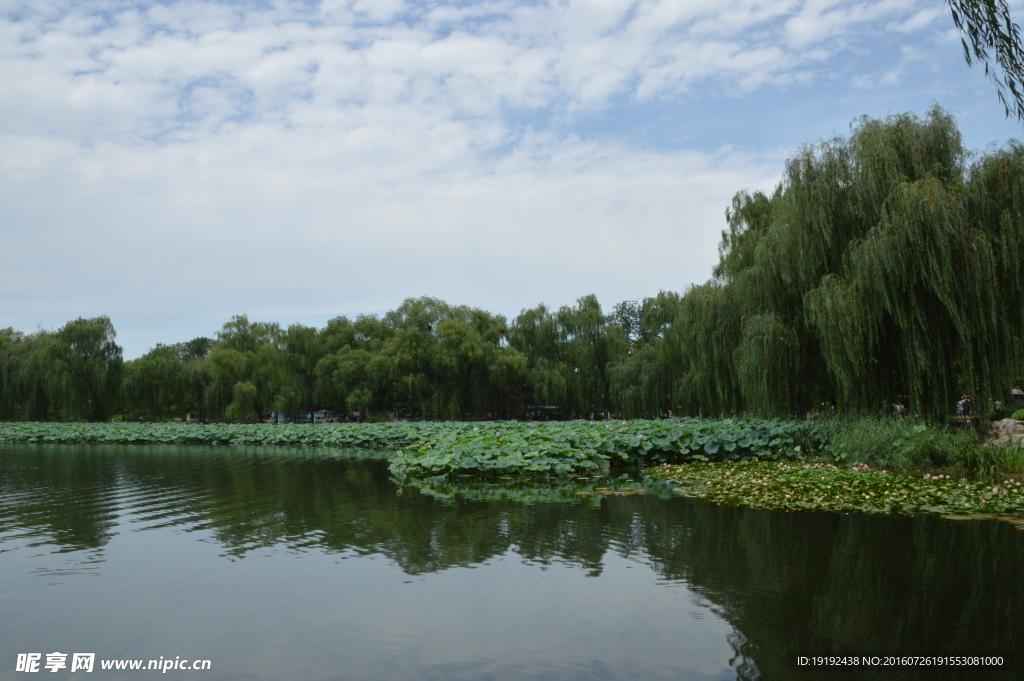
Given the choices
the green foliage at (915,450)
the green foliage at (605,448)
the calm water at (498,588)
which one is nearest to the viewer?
the calm water at (498,588)

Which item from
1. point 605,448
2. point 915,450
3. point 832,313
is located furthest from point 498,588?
point 832,313

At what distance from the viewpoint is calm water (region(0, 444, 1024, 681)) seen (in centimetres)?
381

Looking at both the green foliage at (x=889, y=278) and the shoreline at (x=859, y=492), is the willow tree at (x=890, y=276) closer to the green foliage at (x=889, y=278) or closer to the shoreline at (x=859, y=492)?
the green foliage at (x=889, y=278)

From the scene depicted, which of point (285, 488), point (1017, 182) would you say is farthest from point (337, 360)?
point (1017, 182)

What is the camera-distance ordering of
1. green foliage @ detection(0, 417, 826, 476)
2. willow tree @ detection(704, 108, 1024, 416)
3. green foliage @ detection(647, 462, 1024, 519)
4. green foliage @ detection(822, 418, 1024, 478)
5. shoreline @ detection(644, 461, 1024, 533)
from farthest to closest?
green foliage @ detection(0, 417, 826, 476), willow tree @ detection(704, 108, 1024, 416), green foliage @ detection(822, 418, 1024, 478), green foliage @ detection(647, 462, 1024, 519), shoreline @ detection(644, 461, 1024, 533)

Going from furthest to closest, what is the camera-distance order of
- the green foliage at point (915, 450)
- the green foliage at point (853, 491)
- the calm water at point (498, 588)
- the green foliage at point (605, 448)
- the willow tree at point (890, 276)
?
the green foliage at point (605, 448) < the willow tree at point (890, 276) < the green foliage at point (915, 450) < the green foliage at point (853, 491) < the calm water at point (498, 588)

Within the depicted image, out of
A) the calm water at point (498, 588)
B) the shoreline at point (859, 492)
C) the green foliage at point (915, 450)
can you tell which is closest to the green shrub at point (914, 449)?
the green foliage at point (915, 450)

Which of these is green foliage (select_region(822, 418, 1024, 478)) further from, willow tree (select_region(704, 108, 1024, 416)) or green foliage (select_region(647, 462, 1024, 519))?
willow tree (select_region(704, 108, 1024, 416))

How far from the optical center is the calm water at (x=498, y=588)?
3.81 metres

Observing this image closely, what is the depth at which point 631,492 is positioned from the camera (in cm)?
965

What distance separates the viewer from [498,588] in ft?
16.6

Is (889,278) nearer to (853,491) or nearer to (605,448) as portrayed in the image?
(853,491)

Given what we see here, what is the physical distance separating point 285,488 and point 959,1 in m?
10.5

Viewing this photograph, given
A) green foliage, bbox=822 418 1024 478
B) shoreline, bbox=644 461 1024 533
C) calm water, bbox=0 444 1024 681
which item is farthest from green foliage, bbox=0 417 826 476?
calm water, bbox=0 444 1024 681
